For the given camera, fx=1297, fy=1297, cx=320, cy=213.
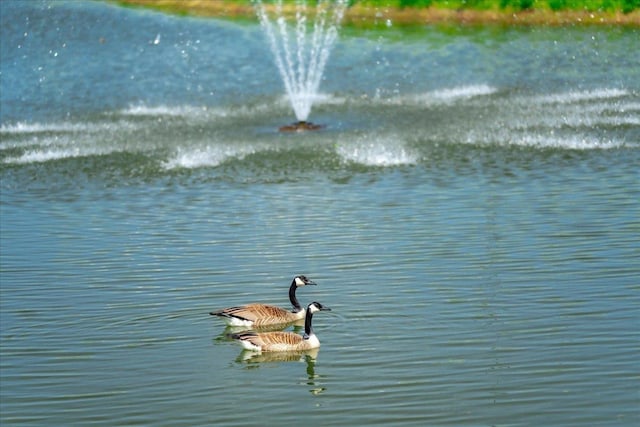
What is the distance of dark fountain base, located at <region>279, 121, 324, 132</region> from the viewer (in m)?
38.4

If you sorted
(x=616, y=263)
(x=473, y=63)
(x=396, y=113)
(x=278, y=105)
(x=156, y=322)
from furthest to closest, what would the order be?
1. (x=473, y=63)
2. (x=278, y=105)
3. (x=396, y=113)
4. (x=616, y=263)
5. (x=156, y=322)

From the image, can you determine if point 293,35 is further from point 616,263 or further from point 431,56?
point 616,263

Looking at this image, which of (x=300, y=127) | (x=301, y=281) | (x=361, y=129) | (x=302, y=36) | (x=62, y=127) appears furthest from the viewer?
→ (x=302, y=36)

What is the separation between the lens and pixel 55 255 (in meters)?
24.5

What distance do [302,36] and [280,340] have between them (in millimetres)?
48985

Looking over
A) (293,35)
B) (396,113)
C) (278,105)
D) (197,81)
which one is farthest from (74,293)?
(293,35)

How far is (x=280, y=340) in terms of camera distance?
1822 centimetres

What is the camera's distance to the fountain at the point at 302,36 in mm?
52156

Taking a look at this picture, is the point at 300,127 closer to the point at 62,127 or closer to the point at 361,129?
the point at 361,129

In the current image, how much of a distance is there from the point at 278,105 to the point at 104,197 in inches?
662

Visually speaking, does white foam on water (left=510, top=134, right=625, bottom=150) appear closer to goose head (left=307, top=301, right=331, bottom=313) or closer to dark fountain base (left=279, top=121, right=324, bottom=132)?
dark fountain base (left=279, top=121, right=324, bottom=132)

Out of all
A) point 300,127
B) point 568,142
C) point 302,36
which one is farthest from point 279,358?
point 302,36

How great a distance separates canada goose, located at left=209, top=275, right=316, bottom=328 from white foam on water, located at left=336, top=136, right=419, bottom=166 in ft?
41.0

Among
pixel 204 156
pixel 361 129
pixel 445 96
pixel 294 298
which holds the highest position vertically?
pixel 445 96
